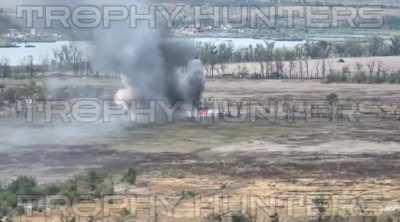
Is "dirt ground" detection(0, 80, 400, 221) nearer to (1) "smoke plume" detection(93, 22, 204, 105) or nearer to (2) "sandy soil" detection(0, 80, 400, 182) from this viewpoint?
(2) "sandy soil" detection(0, 80, 400, 182)

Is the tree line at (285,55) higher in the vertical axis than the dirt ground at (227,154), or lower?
higher

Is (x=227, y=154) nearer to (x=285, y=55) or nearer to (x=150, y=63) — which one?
(x=150, y=63)

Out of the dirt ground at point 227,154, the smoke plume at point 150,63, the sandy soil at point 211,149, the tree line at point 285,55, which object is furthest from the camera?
the tree line at point 285,55

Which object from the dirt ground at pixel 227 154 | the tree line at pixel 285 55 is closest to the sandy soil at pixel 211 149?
the dirt ground at pixel 227 154

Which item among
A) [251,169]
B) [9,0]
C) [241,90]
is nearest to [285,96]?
[241,90]

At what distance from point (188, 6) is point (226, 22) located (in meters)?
18.6

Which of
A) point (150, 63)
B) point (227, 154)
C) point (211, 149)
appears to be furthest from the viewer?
point (150, 63)

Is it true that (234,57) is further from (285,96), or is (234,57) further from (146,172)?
(146,172)

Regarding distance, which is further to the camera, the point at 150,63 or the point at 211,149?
the point at 150,63

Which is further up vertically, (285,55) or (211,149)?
(285,55)

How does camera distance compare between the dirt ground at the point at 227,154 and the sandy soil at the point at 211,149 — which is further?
the sandy soil at the point at 211,149

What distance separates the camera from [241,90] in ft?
259

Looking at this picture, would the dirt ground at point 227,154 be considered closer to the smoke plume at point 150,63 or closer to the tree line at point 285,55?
the smoke plume at point 150,63

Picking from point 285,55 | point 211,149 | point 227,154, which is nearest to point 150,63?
point 211,149
